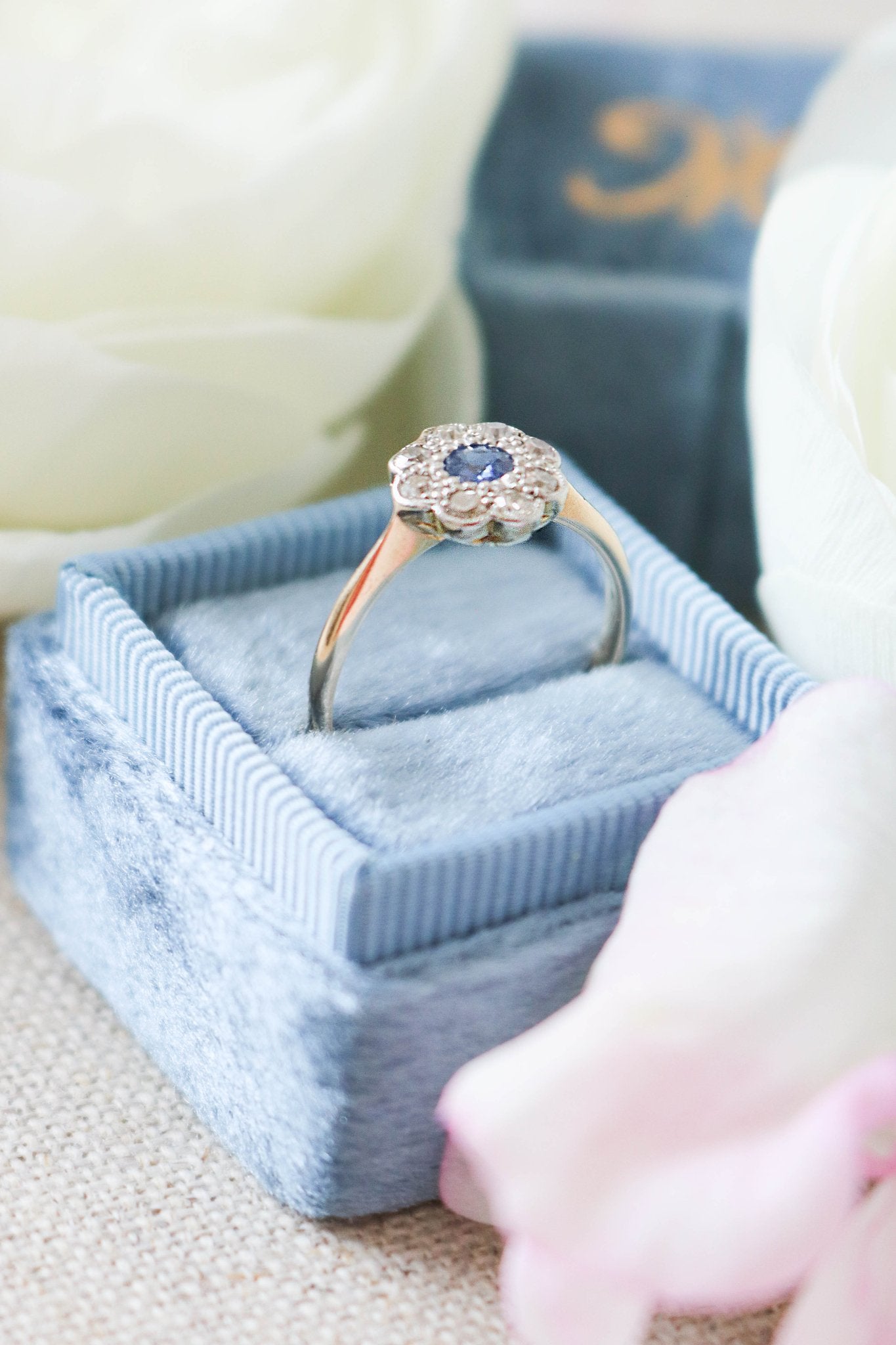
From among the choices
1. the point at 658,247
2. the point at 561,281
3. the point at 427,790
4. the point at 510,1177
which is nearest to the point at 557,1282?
the point at 510,1177

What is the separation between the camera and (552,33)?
2.28 ft

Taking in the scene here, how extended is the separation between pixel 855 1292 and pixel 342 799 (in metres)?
0.16

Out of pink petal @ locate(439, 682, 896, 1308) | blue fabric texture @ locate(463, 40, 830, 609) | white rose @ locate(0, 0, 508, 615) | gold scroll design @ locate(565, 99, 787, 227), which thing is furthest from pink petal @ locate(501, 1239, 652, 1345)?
gold scroll design @ locate(565, 99, 787, 227)

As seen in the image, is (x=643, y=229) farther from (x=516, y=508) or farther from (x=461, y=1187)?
(x=461, y=1187)

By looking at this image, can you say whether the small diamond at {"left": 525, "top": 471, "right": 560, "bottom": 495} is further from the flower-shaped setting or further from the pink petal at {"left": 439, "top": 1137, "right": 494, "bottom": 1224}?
the pink petal at {"left": 439, "top": 1137, "right": 494, "bottom": 1224}

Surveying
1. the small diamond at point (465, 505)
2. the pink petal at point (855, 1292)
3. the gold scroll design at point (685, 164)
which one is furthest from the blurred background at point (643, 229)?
the pink petal at point (855, 1292)

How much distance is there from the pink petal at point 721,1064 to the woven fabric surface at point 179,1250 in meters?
0.06

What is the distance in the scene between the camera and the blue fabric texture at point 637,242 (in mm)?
595

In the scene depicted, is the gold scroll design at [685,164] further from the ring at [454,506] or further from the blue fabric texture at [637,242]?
the ring at [454,506]

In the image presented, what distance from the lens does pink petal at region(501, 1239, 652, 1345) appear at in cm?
28

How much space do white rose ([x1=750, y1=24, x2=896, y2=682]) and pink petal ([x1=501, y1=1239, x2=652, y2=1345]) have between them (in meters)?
0.18

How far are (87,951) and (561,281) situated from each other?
0.33 m

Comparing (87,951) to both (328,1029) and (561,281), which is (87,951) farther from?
(561,281)

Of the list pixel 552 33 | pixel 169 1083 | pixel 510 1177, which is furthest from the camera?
pixel 552 33
